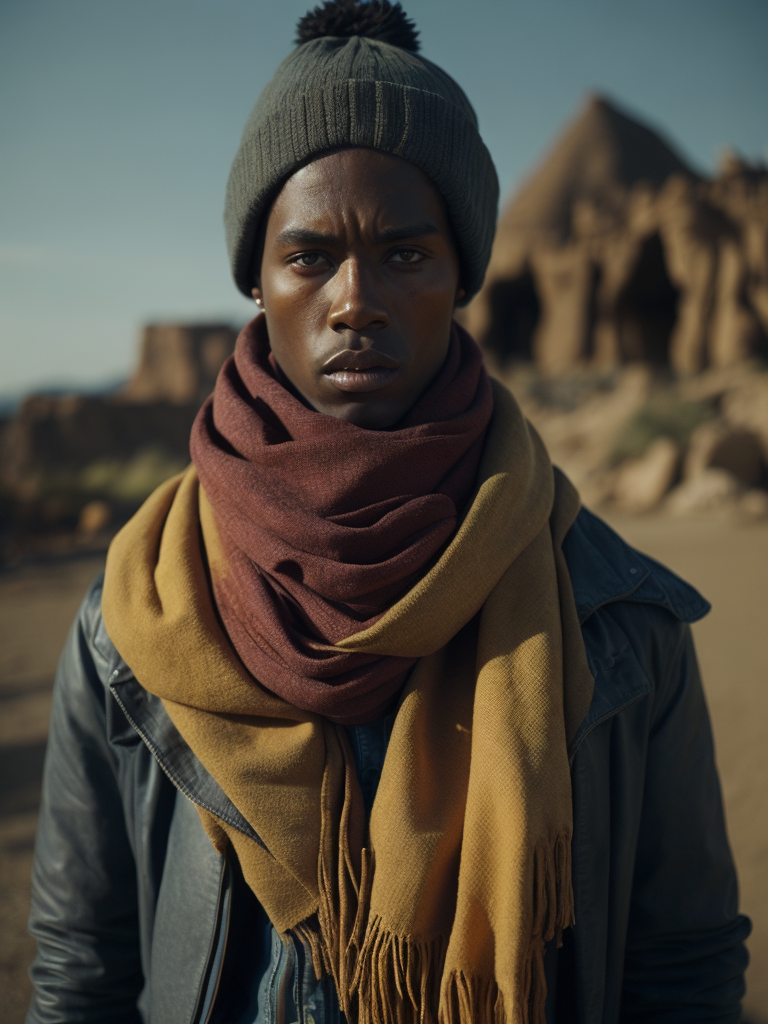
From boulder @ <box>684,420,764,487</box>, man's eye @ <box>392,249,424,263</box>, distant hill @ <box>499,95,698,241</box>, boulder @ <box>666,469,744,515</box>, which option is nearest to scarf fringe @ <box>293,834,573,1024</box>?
man's eye @ <box>392,249,424,263</box>

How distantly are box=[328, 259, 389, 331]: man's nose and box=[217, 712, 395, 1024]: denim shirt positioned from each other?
0.68 meters

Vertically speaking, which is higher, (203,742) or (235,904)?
(203,742)

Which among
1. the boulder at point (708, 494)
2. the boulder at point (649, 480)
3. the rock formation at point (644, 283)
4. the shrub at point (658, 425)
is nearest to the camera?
the boulder at point (708, 494)

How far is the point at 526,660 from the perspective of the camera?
52.1 inches

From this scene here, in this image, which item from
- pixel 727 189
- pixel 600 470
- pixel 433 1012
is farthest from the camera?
Answer: pixel 727 189

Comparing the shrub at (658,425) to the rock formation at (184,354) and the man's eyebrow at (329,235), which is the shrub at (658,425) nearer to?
the man's eyebrow at (329,235)

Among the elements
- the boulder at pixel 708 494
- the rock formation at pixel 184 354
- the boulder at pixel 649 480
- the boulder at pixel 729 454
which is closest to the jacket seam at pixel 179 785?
the boulder at pixel 708 494

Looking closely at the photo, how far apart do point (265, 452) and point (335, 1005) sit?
91 cm

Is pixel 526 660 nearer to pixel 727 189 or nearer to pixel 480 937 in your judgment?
pixel 480 937

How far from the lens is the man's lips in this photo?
1357mm

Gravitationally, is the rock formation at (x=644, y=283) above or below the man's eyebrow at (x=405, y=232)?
above

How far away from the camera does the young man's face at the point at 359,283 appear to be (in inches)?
53.6

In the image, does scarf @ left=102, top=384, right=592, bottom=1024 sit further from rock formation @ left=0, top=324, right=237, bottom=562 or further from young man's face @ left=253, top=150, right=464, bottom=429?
rock formation @ left=0, top=324, right=237, bottom=562

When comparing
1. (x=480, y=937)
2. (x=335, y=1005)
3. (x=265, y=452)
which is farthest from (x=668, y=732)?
(x=265, y=452)
